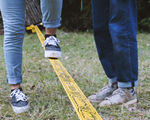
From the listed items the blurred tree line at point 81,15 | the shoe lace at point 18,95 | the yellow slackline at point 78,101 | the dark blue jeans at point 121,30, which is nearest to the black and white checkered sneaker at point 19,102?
the shoe lace at point 18,95

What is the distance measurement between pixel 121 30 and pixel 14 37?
739 mm

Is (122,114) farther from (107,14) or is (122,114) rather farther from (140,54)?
(140,54)

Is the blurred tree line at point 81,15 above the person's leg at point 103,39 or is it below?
below

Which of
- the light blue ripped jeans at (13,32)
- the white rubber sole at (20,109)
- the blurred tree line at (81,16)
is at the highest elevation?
the light blue ripped jeans at (13,32)

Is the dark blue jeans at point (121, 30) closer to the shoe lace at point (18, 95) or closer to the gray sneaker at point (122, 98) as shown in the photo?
the gray sneaker at point (122, 98)

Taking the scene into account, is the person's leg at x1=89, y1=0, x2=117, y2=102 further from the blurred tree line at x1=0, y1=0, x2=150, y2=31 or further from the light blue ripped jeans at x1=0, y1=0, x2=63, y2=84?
the blurred tree line at x1=0, y1=0, x2=150, y2=31

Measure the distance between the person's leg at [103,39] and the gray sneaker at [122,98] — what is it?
0.14m

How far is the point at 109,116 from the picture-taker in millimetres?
1743

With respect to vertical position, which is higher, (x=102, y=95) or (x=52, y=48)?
(x=52, y=48)

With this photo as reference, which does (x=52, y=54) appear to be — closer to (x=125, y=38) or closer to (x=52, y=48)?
(x=52, y=48)

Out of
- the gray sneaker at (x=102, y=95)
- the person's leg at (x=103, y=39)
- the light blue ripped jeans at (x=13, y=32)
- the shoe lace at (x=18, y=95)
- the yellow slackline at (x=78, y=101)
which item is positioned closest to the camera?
the yellow slackline at (x=78, y=101)

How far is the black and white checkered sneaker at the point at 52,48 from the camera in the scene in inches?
75.6

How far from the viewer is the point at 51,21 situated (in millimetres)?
1950

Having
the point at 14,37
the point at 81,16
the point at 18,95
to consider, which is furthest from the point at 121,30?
the point at 81,16
